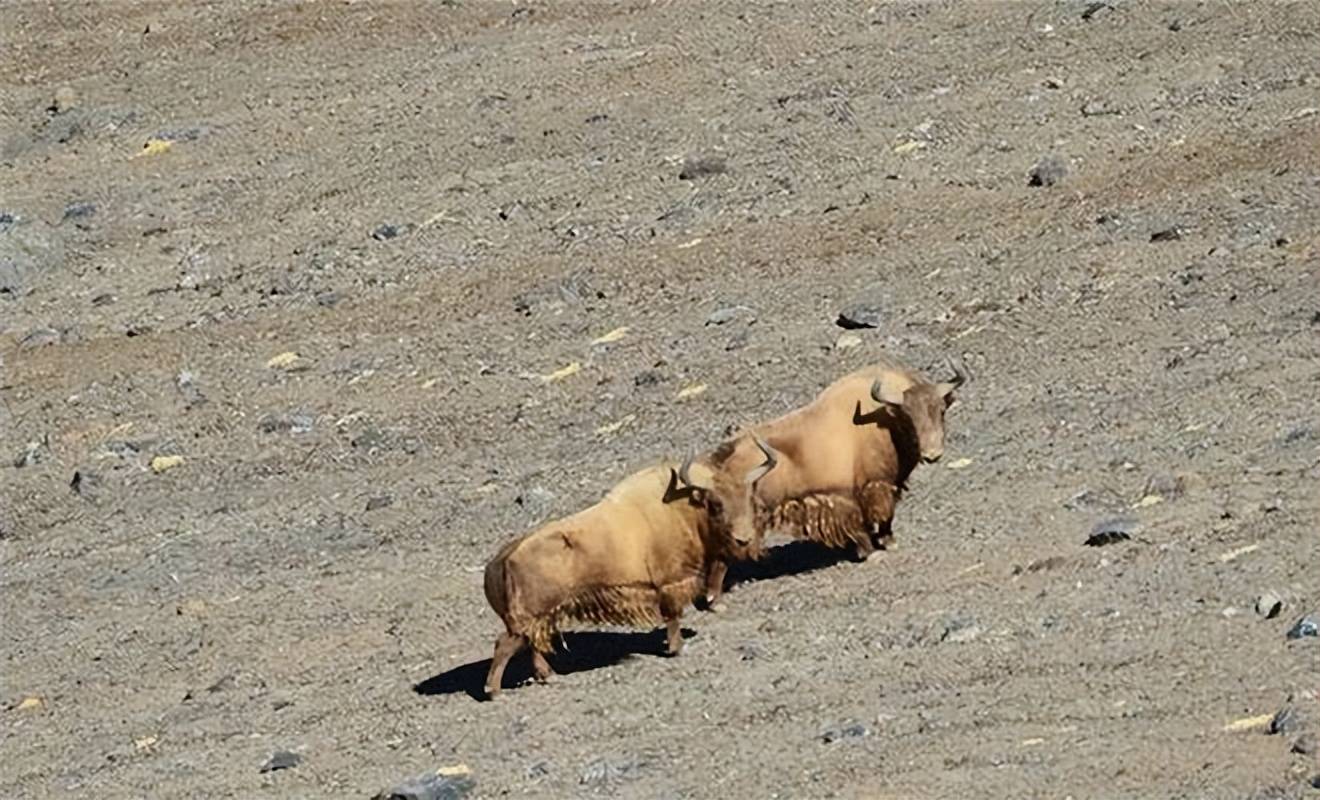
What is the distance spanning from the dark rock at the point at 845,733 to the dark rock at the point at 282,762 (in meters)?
3.26

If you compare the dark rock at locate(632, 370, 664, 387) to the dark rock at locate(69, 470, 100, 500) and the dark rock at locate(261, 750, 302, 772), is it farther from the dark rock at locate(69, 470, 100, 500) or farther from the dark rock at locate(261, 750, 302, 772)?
the dark rock at locate(261, 750, 302, 772)

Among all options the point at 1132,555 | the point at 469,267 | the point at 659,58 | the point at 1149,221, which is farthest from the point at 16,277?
the point at 1132,555

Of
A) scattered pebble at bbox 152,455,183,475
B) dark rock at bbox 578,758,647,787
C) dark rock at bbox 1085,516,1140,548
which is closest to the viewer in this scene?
dark rock at bbox 578,758,647,787

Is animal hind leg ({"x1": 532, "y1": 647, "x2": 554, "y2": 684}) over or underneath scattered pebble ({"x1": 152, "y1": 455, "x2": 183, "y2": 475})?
over

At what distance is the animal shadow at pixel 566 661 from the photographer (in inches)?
769

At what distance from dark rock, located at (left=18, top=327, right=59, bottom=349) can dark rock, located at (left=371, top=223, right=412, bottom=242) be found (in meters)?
2.80

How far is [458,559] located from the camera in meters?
22.1

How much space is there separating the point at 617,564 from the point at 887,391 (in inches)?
90.1

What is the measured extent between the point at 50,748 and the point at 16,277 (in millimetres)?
9803

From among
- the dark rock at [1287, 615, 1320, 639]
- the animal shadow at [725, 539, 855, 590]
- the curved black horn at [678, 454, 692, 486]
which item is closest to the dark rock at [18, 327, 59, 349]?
the animal shadow at [725, 539, 855, 590]

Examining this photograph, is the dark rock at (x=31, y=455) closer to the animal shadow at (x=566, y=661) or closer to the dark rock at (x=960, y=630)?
the animal shadow at (x=566, y=661)

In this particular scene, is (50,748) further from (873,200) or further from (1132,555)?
(873,200)

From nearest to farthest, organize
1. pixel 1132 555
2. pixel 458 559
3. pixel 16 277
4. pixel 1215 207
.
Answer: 1. pixel 1132 555
2. pixel 458 559
3. pixel 1215 207
4. pixel 16 277

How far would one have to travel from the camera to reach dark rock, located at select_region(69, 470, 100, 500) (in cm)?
2545
